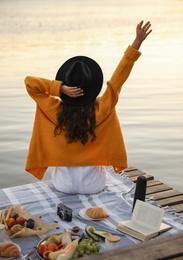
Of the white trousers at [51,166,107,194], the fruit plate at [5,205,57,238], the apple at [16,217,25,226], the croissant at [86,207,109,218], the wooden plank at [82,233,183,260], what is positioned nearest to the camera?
the wooden plank at [82,233,183,260]

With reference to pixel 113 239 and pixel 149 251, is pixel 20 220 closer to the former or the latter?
pixel 113 239

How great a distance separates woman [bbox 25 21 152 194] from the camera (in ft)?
14.0

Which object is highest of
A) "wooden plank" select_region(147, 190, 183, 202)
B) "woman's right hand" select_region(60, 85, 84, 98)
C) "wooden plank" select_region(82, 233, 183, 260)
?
"woman's right hand" select_region(60, 85, 84, 98)

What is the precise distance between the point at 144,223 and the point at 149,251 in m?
0.87

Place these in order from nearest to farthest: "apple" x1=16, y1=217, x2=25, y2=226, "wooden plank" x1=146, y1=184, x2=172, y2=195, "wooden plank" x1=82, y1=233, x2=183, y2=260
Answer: "wooden plank" x1=82, y1=233, x2=183, y2=260, "apple" x1=16, y1=217, x2=25, y2=226, "wooden plank" x1=146, y1=184, x2=172, y2=195

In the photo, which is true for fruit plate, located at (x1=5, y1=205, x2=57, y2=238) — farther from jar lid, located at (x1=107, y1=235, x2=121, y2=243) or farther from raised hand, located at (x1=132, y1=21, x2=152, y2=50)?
raised hand, located at (x1=132, y1=21, x2=152, y2=50)

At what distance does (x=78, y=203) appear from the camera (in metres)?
4.32

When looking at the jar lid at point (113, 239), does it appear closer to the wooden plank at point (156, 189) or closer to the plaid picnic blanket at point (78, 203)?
the plaid picnic blanket at point (78, 203)

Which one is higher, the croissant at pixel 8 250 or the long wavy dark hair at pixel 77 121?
the long wavy dark hair at pixel 77 121

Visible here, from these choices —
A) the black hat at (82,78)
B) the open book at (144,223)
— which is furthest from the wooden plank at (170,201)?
the black hat at (82,78)

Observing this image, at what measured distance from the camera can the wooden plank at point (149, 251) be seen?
2.86m

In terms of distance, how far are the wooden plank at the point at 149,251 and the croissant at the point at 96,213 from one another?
1016mm

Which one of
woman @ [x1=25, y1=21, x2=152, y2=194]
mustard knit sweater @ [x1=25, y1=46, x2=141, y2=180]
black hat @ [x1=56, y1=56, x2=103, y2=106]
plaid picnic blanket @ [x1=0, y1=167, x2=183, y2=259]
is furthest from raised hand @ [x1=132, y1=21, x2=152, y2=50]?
plaid picnic blanket @ [x1=0, y1=167, x2=183, y2=259]

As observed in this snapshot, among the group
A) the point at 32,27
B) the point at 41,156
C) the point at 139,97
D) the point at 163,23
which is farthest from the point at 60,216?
the point at 163,23
